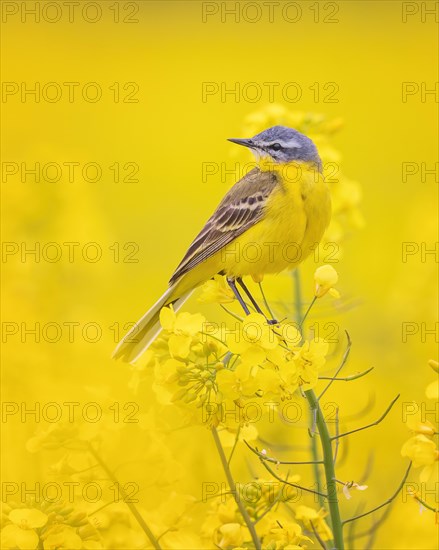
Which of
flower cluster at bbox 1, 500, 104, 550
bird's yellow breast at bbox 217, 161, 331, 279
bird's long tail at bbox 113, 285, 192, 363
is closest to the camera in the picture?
flower cluster at bbox 1, 500, 104, 550

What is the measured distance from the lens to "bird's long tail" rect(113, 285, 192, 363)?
12.9 ft

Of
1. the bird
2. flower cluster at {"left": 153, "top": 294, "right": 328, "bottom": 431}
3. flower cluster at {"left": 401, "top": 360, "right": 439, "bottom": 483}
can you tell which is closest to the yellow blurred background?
flower cluster at {"left": 153, "top": 294, "right": 328, "bottom": 431}

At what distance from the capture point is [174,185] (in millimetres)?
11906

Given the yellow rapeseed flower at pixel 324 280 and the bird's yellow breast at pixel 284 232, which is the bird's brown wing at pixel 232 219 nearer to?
the bird's yellow breast at pixel 284 232

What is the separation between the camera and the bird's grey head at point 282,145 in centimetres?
466

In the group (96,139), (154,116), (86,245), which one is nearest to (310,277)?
(86,245)

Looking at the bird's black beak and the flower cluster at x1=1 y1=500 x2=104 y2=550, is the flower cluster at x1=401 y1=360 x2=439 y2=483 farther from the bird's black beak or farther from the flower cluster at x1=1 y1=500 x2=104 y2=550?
the bird's black beak

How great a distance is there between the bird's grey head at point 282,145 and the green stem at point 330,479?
2.10m

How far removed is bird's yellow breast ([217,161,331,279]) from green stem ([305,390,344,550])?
174 cm

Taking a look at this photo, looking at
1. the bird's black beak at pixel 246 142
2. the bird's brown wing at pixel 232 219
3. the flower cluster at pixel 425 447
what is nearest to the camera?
the flower cluster at pixel 425 447

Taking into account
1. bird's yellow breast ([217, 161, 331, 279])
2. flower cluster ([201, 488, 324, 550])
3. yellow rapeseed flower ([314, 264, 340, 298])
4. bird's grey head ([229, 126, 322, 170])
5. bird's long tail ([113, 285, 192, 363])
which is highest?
bird's grey head ([229, 126, 322, 170])

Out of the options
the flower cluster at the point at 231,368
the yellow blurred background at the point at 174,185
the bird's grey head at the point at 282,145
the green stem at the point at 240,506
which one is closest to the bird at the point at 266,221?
the bird's grey head at the point at 282,145

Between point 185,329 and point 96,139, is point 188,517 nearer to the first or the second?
point 185,329

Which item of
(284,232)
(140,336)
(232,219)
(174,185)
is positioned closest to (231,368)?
(140,336)
